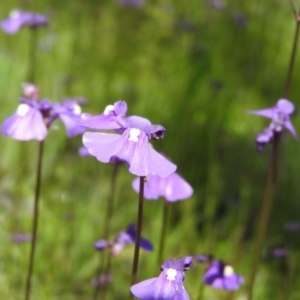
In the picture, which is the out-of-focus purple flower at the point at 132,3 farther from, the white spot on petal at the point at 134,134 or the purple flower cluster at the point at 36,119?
the white spot on petal at the point at 134,134

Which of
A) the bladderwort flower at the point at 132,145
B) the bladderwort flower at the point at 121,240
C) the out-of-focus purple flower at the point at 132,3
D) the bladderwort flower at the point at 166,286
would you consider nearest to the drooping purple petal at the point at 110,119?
the bladderwort flower at the point at 132,145

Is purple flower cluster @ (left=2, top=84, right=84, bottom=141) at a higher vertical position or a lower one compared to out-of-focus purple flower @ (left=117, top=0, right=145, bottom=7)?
lower

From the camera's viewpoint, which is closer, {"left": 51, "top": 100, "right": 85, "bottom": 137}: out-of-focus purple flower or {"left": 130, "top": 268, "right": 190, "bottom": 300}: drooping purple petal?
{"left": 130, "top": 268, "right": 190, "bottom": 300}: drooping purple petal

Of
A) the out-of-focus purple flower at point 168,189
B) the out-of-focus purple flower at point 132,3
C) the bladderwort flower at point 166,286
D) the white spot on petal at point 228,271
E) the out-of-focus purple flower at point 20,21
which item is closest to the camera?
the bladderwort flower at point 166,286

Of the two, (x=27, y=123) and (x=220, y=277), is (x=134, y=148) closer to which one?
(x=27, y=123)

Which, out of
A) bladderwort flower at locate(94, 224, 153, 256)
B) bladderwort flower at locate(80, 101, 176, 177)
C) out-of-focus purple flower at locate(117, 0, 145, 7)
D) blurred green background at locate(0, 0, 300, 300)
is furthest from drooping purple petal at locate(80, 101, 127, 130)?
out-of-focus purple flower at locate(117, 0, 145, 7)

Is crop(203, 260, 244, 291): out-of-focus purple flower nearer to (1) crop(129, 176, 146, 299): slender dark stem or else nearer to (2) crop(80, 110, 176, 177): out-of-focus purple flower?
(1) crop(129, 176, 146, 299): slender dark stem

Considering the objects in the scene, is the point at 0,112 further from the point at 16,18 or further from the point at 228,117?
the point at 228,117
